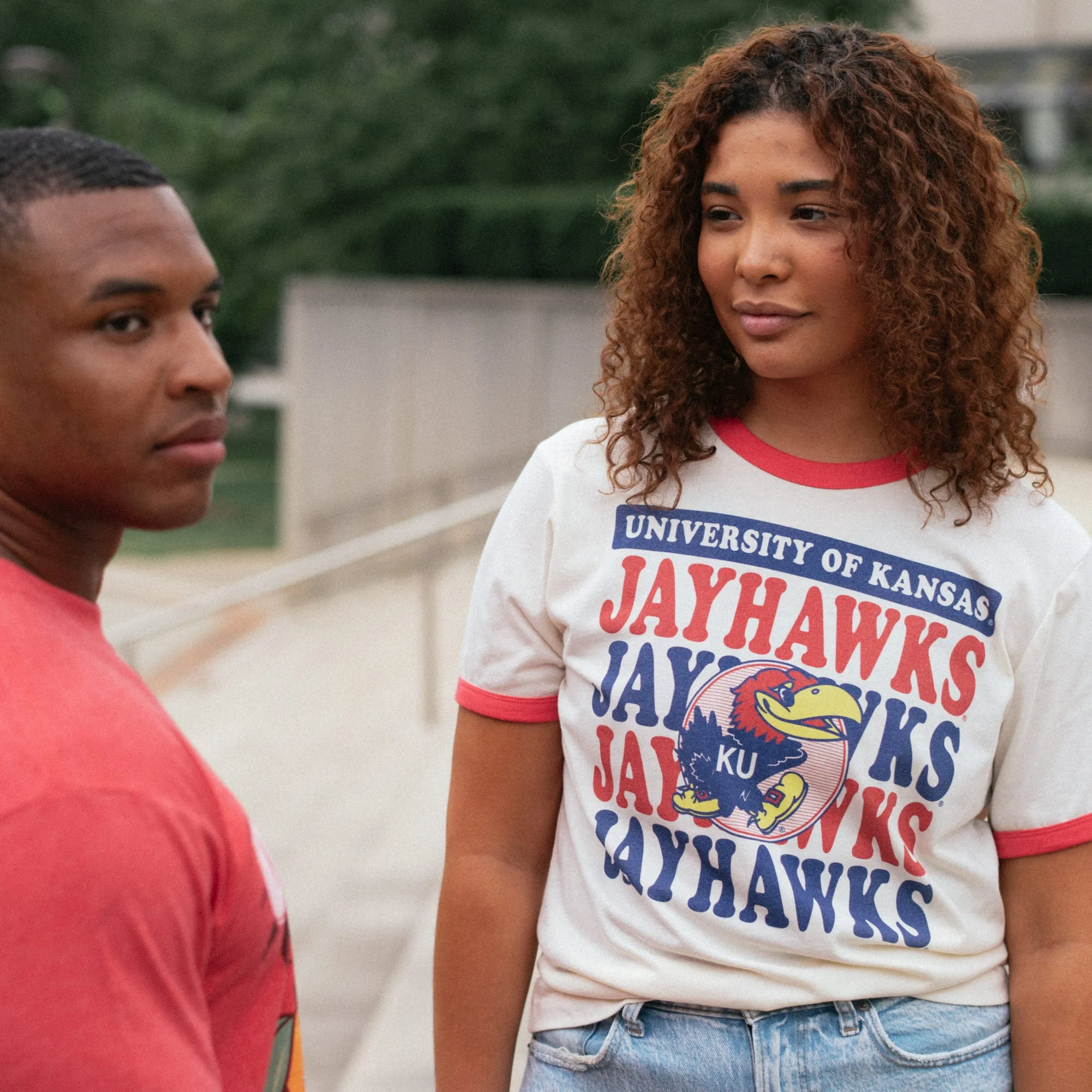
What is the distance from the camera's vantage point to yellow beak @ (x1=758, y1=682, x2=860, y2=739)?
5.44 ft

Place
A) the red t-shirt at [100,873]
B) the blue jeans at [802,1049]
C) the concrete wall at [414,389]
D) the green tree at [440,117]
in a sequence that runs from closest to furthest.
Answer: the red t-shirt at [100,873]
the blue jeans at [802,1049]
the concrete wall at [414,389]
the green tree at [440,117]

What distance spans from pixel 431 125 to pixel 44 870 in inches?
625

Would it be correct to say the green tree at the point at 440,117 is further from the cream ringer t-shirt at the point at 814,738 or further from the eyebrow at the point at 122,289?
the eyebrow at the point at 122,289

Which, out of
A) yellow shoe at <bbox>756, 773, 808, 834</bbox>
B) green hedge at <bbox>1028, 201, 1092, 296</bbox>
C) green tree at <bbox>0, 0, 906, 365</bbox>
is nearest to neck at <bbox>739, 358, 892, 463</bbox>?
yellow shoe at <bbox>756, 773, 808, 834</bbox>

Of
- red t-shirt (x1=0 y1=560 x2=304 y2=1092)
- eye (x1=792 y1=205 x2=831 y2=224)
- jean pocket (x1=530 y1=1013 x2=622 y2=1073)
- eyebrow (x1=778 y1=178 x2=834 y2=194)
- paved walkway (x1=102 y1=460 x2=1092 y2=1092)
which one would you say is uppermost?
eyebrow (x1=778 y1=178 x2=834 y2=194)

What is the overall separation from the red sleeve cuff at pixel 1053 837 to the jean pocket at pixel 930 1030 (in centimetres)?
20

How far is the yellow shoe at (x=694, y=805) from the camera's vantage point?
168 cm

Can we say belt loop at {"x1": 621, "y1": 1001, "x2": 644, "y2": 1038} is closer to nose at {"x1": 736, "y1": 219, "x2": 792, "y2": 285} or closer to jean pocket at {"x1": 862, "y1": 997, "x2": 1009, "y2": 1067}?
jean pocket at {"x1": 862, "y1": 997, "x2": 1009, "y2": 1067}

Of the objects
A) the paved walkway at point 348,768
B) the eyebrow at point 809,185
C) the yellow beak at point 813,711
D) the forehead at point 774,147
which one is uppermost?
the forehead at point 774,147

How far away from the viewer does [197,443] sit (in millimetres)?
1172

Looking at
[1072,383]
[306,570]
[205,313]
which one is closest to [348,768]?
[306,570]

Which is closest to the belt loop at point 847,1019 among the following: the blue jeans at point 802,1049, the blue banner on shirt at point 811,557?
the blue jeans at point 802,1049

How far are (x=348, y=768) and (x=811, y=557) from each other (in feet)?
17.1

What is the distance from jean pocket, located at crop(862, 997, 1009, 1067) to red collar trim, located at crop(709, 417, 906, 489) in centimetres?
63
